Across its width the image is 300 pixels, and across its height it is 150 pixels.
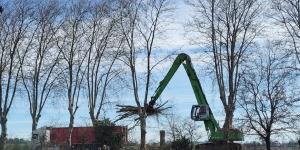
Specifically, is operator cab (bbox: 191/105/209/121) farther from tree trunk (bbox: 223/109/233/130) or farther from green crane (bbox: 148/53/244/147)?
tree trunk (bbox: 223/109/233/130)

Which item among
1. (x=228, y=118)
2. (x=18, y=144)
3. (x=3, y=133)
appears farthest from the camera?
(x=18, y=144)

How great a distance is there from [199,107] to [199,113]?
387 mm

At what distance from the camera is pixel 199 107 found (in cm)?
3303

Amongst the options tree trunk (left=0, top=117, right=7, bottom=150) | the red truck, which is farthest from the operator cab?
tree trunk (left=0, top=117, right=7, bottom=150)

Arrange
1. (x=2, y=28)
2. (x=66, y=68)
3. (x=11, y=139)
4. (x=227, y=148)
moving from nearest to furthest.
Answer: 1. (x=227, y=148)
2. (x=2, y=28)
3. (x=66, y=68)
4. (x=11, y=139)

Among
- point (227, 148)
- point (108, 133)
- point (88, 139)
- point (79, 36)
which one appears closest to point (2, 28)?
point (79, 36)

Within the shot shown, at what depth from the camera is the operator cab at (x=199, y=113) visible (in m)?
32.7

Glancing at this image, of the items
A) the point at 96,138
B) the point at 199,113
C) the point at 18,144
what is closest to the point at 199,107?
the point at 199,113

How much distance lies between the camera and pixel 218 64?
42000 mm

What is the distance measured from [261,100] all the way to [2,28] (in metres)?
22.2

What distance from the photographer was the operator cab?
32656mm

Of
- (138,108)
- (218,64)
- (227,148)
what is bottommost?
(227,148)

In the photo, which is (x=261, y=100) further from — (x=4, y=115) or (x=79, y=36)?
(x=4, y=115)

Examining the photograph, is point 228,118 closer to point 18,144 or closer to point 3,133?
point 3,133
